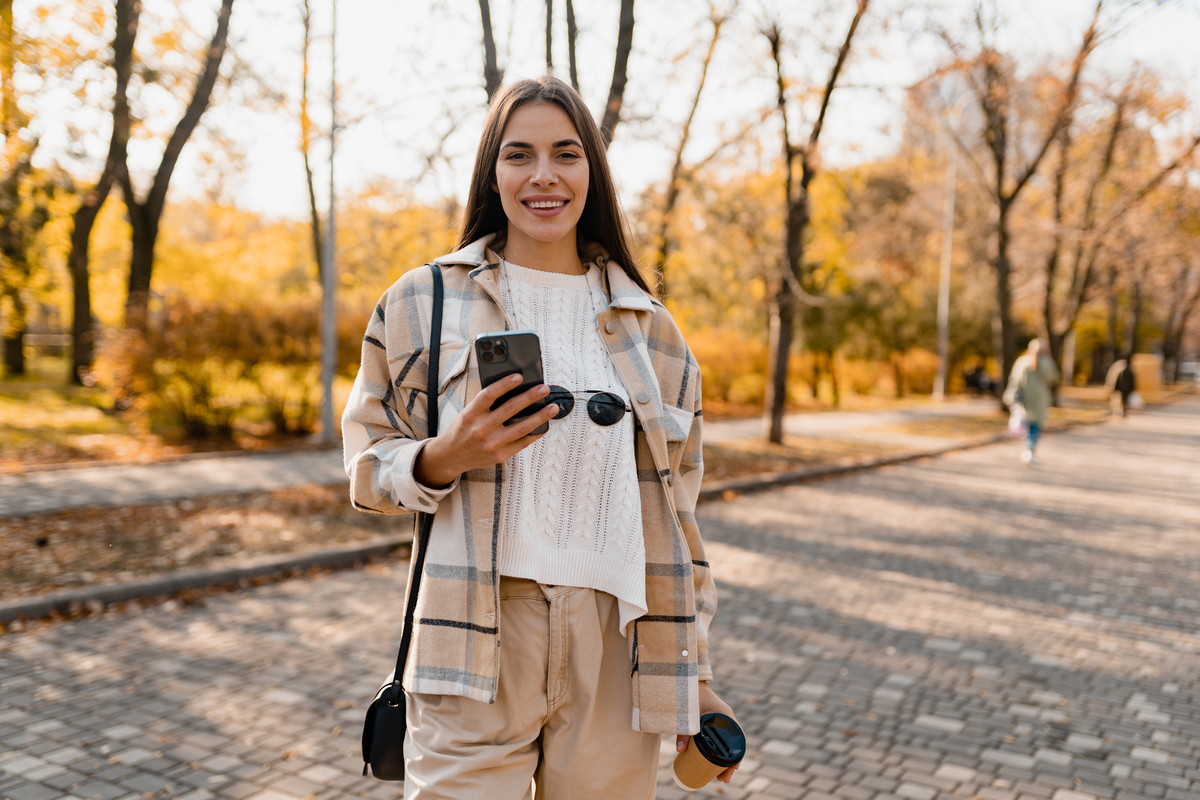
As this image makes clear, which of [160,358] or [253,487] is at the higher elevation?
[160,358]

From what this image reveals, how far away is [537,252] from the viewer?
2020mm

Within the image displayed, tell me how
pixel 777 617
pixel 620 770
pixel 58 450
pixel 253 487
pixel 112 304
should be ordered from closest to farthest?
pixel 620 770, pixel 777 617, pixel 253 487, pixel 58 450, pixel 112 304

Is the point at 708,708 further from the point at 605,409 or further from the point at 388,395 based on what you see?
the point at 388,395

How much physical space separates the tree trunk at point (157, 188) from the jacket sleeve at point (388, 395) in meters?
12.6

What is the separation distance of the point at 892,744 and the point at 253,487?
7853mm

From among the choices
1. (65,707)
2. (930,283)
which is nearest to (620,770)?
(65,707)

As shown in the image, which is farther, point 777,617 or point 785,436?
point 785,436

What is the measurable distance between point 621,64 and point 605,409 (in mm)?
9270

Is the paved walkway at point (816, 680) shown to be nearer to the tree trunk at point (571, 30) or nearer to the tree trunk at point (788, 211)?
the tree trunk at point (571, 30)

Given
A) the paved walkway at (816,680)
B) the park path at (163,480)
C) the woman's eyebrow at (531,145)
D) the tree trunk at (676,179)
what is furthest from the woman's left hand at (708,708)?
the tree trunk at (676,179)

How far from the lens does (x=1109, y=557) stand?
8570 mm

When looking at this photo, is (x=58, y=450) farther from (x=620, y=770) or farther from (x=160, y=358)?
(x=620, y=770)

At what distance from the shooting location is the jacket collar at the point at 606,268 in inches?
75.3

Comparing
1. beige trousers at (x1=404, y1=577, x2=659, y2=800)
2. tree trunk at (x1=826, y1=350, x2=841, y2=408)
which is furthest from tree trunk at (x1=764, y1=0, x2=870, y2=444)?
tree trunk at (x1=826, y1=350, x2=841, y2=408)
